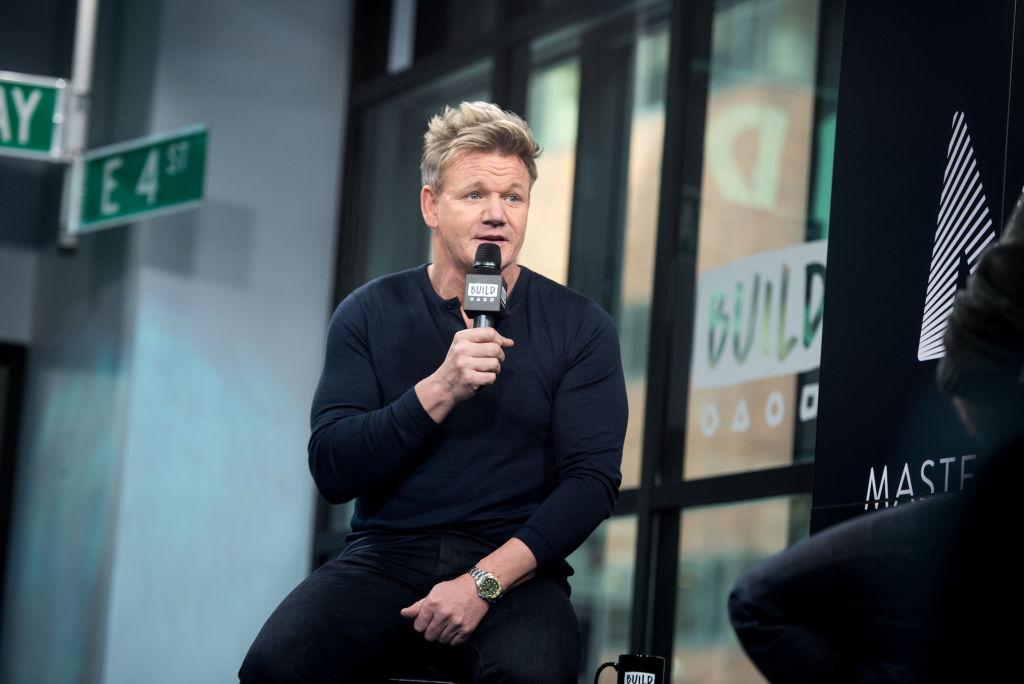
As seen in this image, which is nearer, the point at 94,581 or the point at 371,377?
the point at 371,377

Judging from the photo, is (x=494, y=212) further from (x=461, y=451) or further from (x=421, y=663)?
(x=421, y=663)

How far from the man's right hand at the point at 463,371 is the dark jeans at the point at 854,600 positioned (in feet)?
2.10

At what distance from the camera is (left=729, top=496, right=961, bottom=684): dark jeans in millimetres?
1691

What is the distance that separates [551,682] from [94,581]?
4370mm

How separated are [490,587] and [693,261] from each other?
8.61 ft

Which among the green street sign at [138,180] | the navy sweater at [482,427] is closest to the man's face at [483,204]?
the navy sweater at [482,427]

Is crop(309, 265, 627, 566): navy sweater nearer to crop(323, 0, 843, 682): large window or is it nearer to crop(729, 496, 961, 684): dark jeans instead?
crop(729, 496, 961, 684): dark jeans

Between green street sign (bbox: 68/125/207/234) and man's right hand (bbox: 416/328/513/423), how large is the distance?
3.11 m

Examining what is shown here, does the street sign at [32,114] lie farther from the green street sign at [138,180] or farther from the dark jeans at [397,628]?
the dark jeans at [397,628]

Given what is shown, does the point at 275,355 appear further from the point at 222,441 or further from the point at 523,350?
the point at 523,350

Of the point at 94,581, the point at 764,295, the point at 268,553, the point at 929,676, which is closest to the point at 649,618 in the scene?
the point at 764,295

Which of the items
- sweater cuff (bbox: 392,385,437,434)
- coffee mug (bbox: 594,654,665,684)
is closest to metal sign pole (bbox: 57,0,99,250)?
sweater cuff (bbox: 392,385,437,434)

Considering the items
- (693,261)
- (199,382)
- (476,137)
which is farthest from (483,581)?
(199,382)

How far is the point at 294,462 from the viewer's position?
6.45m
